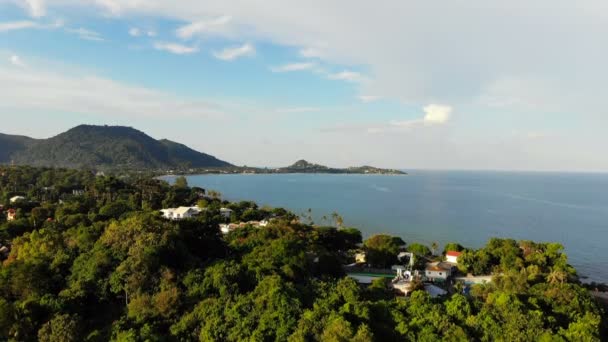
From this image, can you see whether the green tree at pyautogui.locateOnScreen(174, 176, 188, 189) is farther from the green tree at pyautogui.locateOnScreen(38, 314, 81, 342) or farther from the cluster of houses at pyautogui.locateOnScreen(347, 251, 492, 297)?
the green tree at pyautogui.locateOnScreen(38, 314, 81, 342)

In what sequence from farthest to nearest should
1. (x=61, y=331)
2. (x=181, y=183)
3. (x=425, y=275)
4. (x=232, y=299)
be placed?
(x=181, y=183) < (x=425, y=275) < (x=232, y=299) < (x=61, y=331)

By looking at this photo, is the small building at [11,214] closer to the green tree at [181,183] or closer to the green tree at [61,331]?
the green tree at [61,331]

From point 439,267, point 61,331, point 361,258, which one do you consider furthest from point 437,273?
point 61,331

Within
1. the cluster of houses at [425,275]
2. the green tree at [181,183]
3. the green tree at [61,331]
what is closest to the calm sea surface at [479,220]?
the cluster of houses at [425,275]

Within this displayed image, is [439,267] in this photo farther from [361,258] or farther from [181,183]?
[181,183]

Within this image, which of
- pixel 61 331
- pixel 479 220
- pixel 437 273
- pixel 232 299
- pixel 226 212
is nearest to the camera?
pixel 61 331

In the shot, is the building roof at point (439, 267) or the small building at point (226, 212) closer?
the building roof at point (439, 267)

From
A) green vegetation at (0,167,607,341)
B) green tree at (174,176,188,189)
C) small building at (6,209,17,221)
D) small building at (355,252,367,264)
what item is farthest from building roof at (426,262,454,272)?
A: green tree at (174,176,188,189)

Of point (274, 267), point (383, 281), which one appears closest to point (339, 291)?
point (274, 267)
